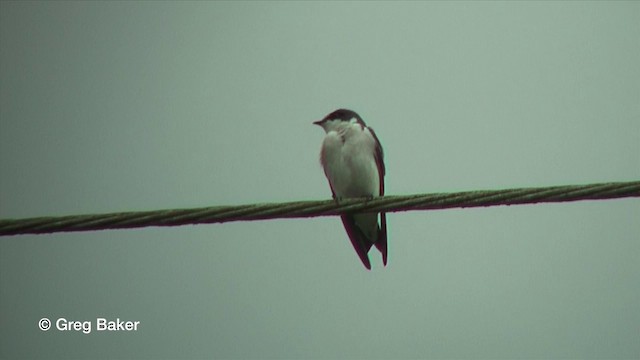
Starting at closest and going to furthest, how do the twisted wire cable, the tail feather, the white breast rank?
the twisted wire cable < the white breast < the tail feather

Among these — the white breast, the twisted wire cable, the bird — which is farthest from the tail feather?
the twisted wire cable

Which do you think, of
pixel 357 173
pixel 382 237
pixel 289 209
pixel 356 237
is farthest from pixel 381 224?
pixel 289 209

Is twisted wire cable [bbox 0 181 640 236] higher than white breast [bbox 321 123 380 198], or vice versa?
white breast [bbox 321 123 380 198]

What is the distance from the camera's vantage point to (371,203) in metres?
4.06

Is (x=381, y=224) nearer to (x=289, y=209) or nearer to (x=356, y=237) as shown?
(x=356, y=237)

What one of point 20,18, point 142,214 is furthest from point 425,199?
point 20,18

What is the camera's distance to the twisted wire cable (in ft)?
11.9

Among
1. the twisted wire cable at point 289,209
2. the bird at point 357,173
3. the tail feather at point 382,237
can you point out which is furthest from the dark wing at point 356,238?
the twisted wire cable at point 289,209

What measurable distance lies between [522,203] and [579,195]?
0.23m

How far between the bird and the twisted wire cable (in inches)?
112

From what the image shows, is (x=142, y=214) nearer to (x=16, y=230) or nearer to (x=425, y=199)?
(x=16, y=230)

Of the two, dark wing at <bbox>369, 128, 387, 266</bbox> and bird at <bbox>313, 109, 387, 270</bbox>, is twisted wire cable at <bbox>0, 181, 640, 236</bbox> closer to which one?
bird at <bbox>313, 109, 387, 270</bbox>

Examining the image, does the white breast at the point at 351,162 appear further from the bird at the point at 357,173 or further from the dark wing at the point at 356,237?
the dark wing at the point at 356,237

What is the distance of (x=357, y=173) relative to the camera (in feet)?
22.1
